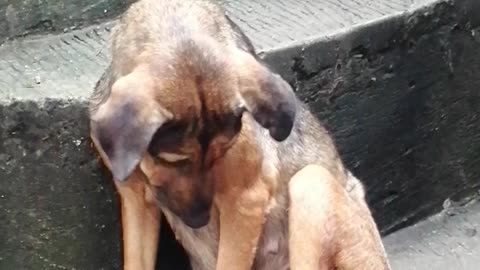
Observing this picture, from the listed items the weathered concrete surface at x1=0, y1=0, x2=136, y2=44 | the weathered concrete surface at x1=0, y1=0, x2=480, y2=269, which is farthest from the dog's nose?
the weathered concrete surface at x1=0, y1=0, x2=136, y2=44

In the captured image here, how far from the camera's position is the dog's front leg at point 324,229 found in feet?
16.4

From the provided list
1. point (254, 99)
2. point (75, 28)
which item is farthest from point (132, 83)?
point (75, 28)

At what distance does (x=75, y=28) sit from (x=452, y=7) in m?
2.18

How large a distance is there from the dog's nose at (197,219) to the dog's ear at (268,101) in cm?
42

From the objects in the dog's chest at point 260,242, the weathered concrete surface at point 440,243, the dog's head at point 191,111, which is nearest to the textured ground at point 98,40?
the dog's chest at point 260,242

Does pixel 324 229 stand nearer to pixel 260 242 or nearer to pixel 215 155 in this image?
pixel 260 242

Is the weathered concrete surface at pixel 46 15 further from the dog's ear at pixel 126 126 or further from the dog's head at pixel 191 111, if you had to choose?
the dog's ear at pixel 126 126

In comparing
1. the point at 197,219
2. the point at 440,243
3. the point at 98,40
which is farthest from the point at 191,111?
the point at 440,243

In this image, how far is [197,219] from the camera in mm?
4582

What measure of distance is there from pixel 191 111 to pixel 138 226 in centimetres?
93

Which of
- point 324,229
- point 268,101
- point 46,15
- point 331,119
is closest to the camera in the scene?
point 268,101

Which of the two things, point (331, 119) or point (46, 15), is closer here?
point (46, 15)

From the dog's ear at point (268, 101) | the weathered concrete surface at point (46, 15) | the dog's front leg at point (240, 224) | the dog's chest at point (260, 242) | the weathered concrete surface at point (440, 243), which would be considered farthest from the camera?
the weathered concrete surface at point (440, 243)

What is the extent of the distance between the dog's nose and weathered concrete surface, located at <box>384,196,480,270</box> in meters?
2.37
